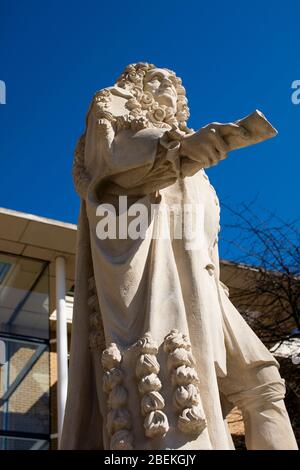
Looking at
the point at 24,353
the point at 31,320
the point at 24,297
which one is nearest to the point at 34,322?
the point at 31,320

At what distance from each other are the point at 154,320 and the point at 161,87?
72.2 inches

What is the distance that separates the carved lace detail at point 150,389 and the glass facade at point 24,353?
11.3 metres

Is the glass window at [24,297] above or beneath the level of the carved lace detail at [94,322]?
above

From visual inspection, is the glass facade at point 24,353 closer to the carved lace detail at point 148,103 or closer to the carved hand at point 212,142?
the carved lace detail at point 148,103

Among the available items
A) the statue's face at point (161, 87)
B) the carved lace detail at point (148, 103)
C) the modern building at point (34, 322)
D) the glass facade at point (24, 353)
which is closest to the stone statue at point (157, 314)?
the carved lace detail at point (148, 103)

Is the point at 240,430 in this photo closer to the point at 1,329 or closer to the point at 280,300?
the point at 280,300

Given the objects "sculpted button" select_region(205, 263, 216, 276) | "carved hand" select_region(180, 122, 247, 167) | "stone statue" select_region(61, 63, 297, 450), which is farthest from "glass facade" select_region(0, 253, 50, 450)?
"carved hand" select_region(180, 122, 247, 167)

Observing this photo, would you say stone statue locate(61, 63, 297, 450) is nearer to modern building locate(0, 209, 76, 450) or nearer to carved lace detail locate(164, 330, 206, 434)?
carved lace detail locate(164, 330, 206, 434)

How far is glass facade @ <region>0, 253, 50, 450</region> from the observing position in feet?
47.8

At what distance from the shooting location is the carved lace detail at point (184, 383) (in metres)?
3.32

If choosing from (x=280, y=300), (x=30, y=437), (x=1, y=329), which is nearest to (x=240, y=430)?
(x=280, y=300)

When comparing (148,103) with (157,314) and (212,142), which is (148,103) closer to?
(212,142)

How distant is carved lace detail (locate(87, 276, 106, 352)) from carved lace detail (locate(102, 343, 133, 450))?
0.99 ft
